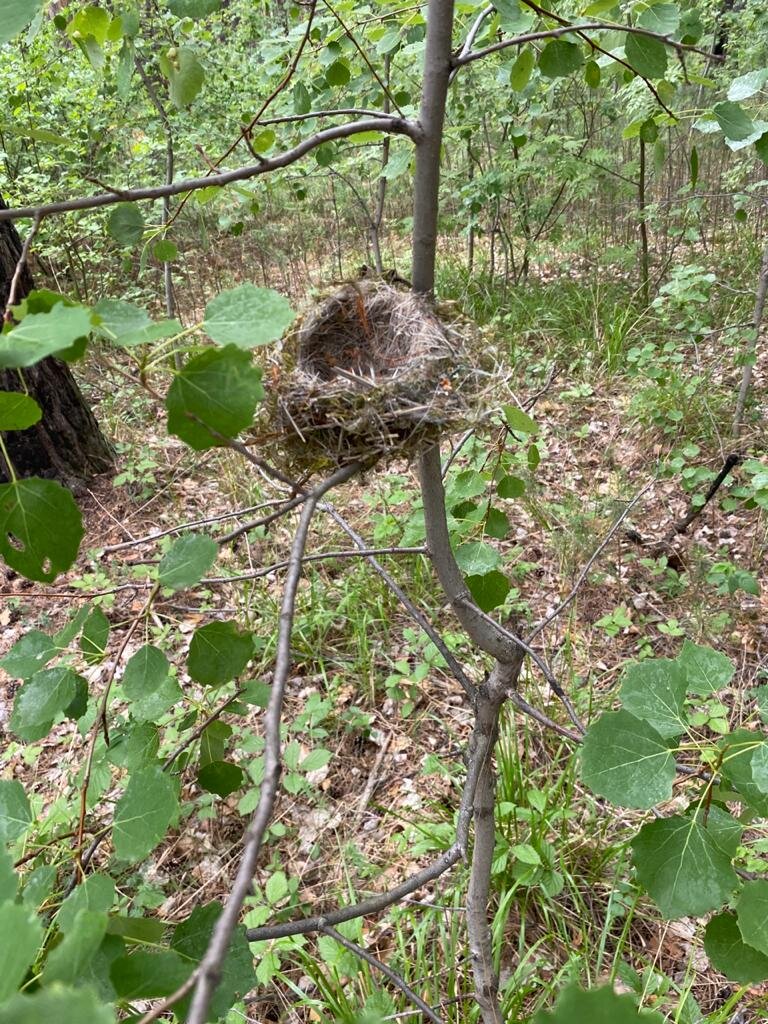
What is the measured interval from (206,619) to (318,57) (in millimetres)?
2075

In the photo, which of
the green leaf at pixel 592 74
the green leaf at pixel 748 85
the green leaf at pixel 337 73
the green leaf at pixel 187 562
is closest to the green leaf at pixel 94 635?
the green leaf at pixel 187 562

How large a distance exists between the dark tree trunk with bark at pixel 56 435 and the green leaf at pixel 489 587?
9.25 feet

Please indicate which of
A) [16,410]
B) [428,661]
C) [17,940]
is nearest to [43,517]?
[16,410]

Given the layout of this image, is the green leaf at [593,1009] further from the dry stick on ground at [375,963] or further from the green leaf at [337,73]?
the green leaf at [337,73]

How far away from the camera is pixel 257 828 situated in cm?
32

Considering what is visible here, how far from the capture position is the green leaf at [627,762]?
0.60 metres

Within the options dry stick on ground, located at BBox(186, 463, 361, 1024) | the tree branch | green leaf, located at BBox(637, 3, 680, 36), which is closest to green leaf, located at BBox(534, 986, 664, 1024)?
dry stick on ground, located at BBox(186, 463, 361, 1024)

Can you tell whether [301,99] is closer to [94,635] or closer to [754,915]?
[94,635]

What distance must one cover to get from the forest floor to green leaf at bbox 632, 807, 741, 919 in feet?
2.86

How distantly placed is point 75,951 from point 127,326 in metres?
0.38

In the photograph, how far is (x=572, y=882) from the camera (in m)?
1.66

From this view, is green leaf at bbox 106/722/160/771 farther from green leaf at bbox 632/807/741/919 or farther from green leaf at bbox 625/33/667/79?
green leaf at bbox 625/33/667/79

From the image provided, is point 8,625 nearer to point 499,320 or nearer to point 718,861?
point 718,861

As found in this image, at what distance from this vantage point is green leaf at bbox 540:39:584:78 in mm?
963
